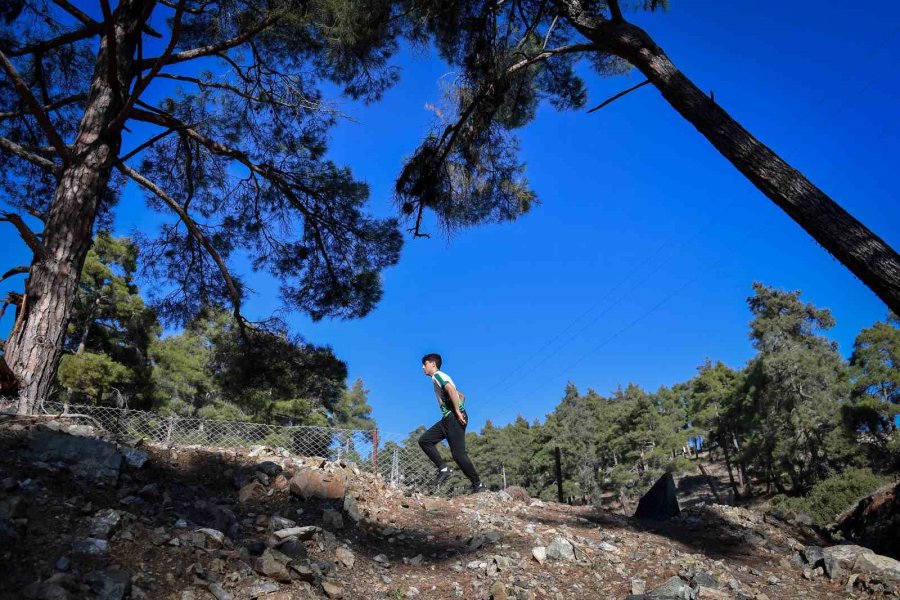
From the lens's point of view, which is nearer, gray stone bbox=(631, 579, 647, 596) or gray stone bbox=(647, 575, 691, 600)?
gray stone bbox=(647, 575, 691, 600)

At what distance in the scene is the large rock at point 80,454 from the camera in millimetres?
3279

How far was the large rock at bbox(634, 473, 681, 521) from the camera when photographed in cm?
648

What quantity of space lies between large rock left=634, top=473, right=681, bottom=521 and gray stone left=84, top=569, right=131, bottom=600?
5759 mm

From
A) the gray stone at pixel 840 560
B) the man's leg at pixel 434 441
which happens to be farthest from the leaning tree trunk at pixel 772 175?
the man's leg at pixel 434 441

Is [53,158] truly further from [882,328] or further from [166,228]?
[882,328]

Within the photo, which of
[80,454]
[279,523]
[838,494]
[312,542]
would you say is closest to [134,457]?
[80,454]

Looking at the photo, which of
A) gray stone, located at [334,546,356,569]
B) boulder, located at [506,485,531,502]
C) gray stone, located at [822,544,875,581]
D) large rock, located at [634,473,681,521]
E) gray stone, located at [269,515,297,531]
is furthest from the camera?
large rock, located at [634,473,681,521]

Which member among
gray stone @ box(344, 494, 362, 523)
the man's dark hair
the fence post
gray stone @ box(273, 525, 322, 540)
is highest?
the man's dark hair

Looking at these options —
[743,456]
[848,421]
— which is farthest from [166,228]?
[743,456]

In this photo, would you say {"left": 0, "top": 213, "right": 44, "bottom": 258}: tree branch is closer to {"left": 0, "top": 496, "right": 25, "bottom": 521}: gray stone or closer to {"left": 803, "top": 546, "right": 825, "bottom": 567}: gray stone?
{"left": 0, "top": 496, "right": 25, "bottom": 521}: gray stone

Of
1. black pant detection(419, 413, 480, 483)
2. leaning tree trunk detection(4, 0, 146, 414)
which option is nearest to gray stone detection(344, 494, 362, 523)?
black pant detection(419, 413, 480, 483)

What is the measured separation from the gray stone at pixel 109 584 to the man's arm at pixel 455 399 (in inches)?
129

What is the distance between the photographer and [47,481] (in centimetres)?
298

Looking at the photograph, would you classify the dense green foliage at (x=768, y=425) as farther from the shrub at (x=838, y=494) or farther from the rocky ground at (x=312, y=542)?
the rocky ground at (x=312, y=542)
